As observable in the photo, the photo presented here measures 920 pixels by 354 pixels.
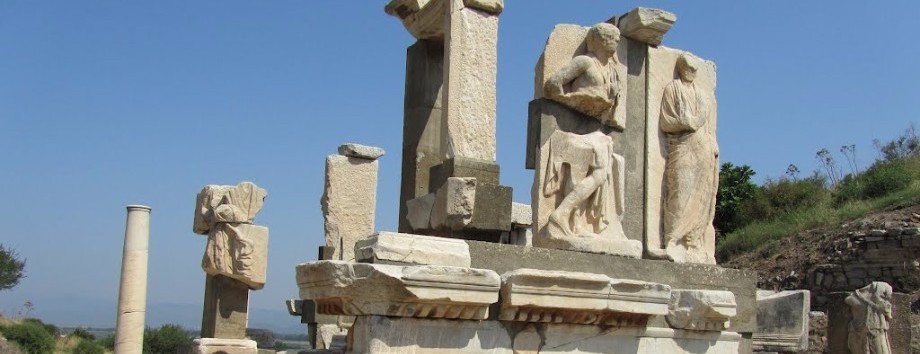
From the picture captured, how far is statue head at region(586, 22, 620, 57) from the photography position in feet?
21.9

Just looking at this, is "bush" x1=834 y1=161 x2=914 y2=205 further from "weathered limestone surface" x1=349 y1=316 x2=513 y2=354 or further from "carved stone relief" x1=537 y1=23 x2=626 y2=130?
"weathered limestone surface" x1=349 y1=316 x2=513 y2=354

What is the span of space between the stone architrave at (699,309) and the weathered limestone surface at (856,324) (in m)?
6.16

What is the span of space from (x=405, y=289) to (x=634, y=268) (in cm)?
206

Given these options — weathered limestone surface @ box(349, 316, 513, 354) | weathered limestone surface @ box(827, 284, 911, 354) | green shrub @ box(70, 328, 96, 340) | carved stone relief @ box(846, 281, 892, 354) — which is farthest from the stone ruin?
green shrub @ box(70, 328, 96, 340)

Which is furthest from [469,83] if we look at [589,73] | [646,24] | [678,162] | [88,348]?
[88,348]

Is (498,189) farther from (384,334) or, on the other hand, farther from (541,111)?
(384,334)

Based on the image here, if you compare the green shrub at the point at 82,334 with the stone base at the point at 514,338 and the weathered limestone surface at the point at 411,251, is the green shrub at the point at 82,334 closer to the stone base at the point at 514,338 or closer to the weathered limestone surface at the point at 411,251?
the stone base at the point at 514,338

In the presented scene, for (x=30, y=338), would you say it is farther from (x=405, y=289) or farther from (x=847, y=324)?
(x=405, y=289)

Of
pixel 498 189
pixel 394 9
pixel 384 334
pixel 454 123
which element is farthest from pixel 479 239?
pixel 394 9

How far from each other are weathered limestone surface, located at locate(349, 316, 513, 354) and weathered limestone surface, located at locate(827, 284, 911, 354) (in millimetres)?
7767

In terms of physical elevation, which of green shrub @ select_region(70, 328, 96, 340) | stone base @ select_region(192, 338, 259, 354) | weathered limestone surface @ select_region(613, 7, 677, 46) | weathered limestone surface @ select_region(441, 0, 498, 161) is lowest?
green shrub @ select_region(70, 328, 96, 340)

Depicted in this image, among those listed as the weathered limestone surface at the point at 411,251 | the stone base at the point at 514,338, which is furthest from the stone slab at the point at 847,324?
the weathered limestone surface at the point at 411,251

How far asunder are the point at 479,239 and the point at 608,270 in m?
0.86

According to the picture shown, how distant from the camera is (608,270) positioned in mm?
6242
